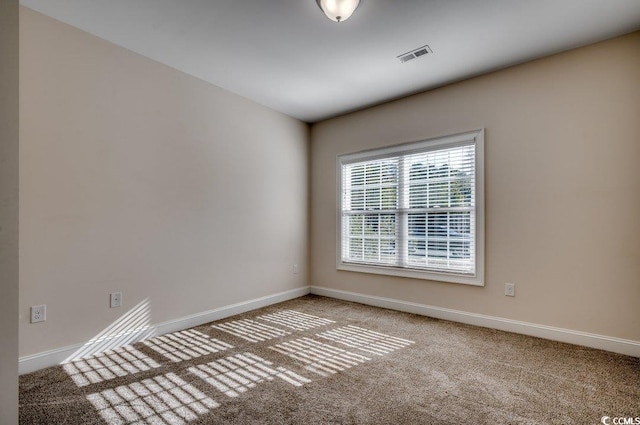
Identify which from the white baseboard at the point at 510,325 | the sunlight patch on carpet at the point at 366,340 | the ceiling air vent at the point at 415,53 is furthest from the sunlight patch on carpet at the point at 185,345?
the ceiling air vent at the point at 415,53

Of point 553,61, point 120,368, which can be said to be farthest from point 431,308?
point 120,368

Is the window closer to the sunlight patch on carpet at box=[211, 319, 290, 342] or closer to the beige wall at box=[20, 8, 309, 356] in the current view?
the beige wall at box=[20, 8, 309, 356]

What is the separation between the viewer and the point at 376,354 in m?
2.73

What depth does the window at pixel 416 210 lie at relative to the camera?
3533 mm

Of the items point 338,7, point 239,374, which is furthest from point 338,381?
point 338,7

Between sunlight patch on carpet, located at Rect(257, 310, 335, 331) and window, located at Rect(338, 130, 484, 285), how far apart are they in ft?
3.39

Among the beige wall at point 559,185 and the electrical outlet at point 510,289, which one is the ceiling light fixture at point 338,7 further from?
the electrical outlet at point 510,289

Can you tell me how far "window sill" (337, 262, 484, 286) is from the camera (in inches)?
137

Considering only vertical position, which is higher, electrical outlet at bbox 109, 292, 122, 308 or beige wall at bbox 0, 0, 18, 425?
beige wall at bbox 0, 0, 18, 425

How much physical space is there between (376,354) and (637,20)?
3388 mm

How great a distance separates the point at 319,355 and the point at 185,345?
1228mm

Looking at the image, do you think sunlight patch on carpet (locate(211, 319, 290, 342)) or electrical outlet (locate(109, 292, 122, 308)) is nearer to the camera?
electrical outlet (locate(109, 292, 122, 308))

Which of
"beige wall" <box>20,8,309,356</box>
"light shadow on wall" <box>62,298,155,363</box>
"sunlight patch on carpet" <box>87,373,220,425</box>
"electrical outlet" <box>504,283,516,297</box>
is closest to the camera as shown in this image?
"sunlight patch on carpet" <box>87,373,220,425</box>

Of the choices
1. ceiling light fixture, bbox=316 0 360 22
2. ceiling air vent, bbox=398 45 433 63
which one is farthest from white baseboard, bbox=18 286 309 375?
ceiling air vent, bbox=398 45 433 63
